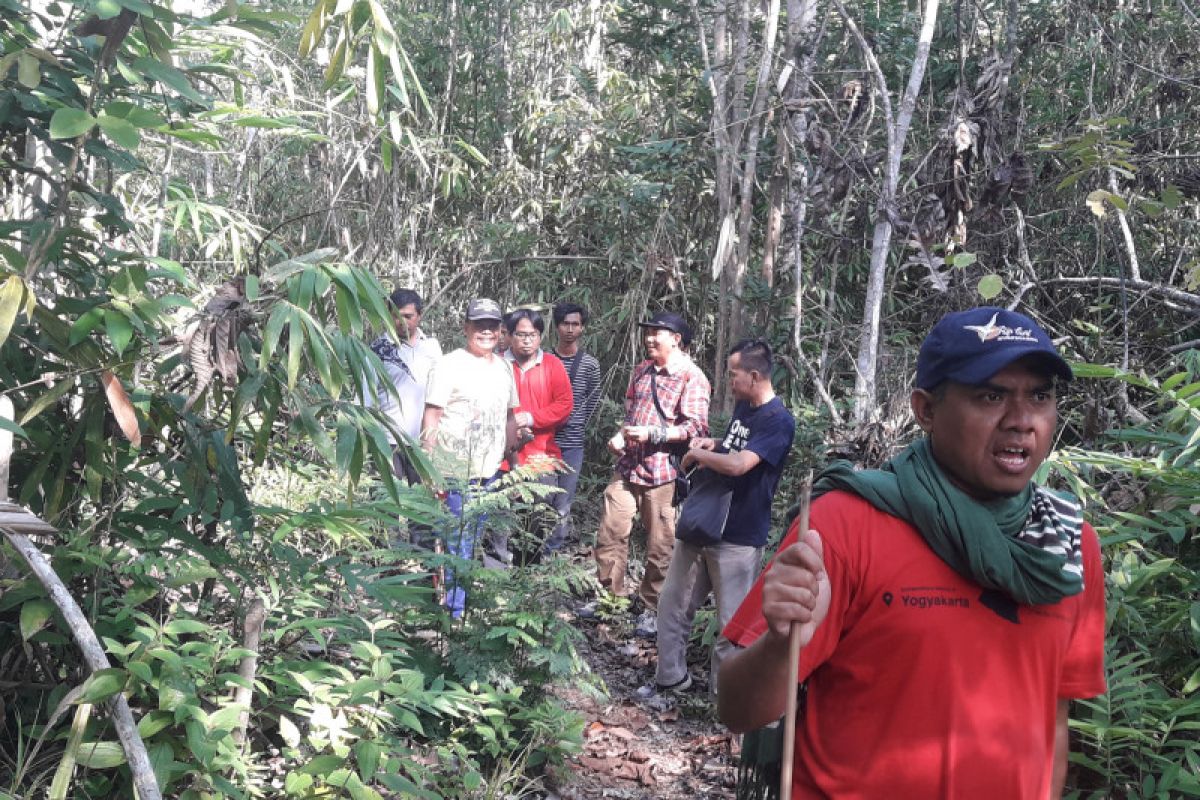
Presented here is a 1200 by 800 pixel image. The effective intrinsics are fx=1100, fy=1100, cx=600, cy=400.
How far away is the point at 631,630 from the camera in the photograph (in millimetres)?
7516

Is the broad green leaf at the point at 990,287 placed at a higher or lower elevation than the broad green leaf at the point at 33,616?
higher

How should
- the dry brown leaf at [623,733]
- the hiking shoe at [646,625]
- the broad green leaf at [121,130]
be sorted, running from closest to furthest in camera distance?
the broad green leaf at [121,130]
the dry brown leaf at [623,733]
the hiking shoe at [646,625]

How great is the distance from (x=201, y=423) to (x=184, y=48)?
1236 mm

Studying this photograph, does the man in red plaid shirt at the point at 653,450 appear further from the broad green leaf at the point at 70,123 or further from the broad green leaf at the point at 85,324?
the broad green leaf at the point at 70,123

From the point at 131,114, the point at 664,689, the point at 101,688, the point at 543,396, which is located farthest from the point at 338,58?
the point at 543,396

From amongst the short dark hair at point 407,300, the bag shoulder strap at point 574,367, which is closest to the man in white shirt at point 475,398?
the short dark hair at point 407,300

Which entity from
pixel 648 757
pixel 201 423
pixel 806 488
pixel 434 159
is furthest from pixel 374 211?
pixel 806 488

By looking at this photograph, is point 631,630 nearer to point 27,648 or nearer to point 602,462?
point 602,462

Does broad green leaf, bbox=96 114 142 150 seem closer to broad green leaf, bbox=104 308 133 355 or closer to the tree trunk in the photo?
broad green leaf, bbox=104 308 133 355

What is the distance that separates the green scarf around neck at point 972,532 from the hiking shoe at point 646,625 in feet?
17.7

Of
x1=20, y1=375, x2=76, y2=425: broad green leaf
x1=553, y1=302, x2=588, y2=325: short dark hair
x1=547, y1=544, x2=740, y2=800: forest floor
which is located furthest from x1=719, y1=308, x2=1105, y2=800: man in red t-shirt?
x1=553, y1=302, x2=588, y2=325: short dark hair

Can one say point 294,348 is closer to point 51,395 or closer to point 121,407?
point 121,407

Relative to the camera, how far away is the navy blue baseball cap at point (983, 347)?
2045 millimetres

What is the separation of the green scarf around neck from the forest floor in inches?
119
